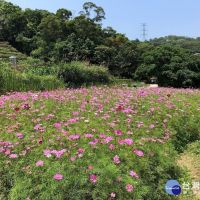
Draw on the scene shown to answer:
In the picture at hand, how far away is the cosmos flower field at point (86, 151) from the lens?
4016mm

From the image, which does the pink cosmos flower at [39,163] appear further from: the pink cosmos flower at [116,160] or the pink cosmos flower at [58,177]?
the pink cosmos flower at [116,160]

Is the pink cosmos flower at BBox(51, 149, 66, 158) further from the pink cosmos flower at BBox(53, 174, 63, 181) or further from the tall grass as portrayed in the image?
the tall grass

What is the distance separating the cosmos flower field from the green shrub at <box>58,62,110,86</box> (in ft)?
31.3

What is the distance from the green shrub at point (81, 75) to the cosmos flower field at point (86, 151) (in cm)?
955

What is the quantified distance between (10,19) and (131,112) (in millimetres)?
42280

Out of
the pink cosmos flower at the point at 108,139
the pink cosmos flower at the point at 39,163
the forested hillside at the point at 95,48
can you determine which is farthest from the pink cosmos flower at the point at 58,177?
the forested hillside at the point at 95,48

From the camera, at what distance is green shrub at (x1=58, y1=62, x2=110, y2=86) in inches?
654

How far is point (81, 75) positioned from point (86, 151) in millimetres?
13312

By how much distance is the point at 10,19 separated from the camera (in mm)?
45875

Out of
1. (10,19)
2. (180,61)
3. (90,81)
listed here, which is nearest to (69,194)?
Answer: (90,81)

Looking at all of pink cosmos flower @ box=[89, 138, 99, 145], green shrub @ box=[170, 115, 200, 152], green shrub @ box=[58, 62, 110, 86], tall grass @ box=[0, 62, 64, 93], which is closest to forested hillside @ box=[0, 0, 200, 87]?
green shrub @ box=[58, 62, 110, 86]

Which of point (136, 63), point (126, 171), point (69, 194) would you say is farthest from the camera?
point (136, 63)

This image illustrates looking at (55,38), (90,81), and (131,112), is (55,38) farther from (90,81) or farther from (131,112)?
(131,112)

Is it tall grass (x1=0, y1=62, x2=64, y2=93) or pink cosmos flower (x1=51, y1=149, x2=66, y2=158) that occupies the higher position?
pink cosmos flower (x1=51, y1=149, x2=66, y2=158)
